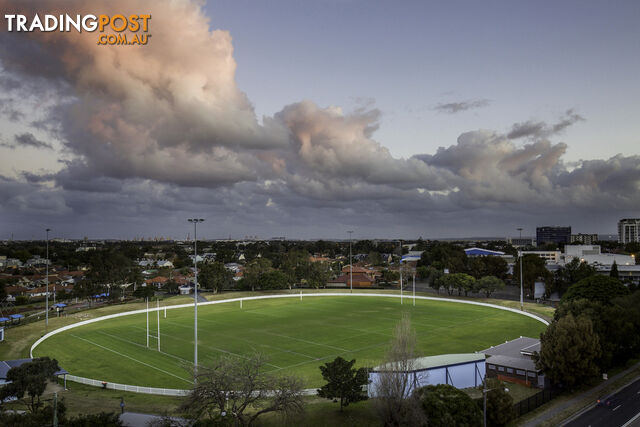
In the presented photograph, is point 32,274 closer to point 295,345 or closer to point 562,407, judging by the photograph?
point 295,345

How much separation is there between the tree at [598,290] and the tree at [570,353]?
71.5 ft

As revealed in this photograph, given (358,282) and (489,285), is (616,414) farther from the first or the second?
(358,282)

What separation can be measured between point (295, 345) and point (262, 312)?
24.3m

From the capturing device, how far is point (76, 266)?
5389 inches

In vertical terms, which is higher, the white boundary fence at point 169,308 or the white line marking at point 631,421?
the white line marking at point 631,421

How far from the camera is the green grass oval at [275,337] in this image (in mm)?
39250

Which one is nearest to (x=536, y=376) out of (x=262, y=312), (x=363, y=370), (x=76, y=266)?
(x=363, y=370)

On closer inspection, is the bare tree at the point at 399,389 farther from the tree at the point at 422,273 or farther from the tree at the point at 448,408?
the tree at the point at 422,273

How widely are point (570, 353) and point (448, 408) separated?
12817 mm

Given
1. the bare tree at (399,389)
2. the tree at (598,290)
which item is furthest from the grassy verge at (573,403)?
the tree at (598,290)

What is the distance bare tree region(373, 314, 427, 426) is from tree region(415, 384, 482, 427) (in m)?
0.90

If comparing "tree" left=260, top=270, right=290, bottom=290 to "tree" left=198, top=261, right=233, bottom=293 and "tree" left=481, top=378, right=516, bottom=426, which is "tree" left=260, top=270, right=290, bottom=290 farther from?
"tree" left=481, top=378, right=516, bottom=426

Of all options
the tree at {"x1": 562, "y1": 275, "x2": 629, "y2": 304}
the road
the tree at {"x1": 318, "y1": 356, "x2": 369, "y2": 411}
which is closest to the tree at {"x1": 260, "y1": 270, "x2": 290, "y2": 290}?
the tree at {"x1": 562, "y1": 275, "x2": 629, "y2": 304}

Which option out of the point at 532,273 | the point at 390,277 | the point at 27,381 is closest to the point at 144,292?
the point at 27,381
